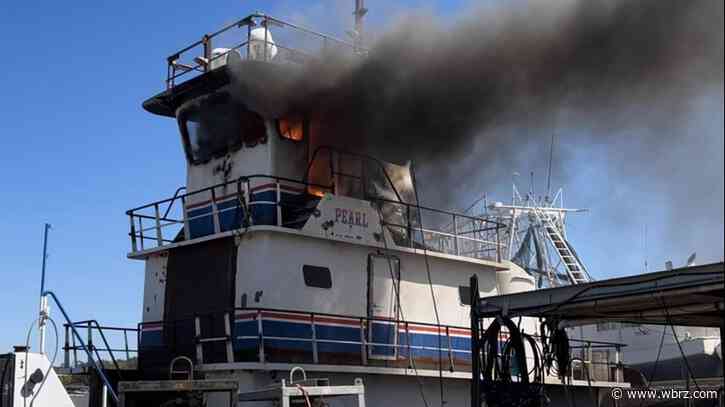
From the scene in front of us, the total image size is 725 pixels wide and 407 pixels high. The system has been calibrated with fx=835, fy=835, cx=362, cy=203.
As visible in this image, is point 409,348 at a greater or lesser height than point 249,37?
lesser

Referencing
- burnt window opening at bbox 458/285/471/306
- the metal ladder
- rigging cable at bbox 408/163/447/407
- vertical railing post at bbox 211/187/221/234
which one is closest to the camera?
vertical railing post at bbox 211/187/221/234

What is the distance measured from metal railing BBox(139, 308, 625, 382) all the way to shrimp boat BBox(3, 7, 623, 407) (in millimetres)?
→ 29

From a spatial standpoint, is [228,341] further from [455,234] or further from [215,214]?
[455,234]

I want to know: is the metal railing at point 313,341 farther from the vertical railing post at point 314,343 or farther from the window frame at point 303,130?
the window frame at point 303,130

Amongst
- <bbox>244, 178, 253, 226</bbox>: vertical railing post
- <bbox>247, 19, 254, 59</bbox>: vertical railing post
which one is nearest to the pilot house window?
<bbox>247, 19, 254, 59</bbox>: vertical railing post

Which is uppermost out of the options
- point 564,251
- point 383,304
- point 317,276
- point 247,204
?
point 564,251

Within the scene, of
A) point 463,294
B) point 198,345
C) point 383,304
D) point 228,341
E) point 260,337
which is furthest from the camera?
point 463,294

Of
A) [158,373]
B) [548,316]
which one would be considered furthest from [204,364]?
[548,316]

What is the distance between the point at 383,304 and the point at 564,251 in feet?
102

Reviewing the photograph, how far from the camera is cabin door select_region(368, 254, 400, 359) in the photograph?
51.9 feet

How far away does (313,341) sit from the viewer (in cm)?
1415

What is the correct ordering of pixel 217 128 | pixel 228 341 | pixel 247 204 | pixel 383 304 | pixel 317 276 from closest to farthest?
pixel 228 341, pixel 247 204, pixel 317 276, pixel 383 304, pixel 217 128

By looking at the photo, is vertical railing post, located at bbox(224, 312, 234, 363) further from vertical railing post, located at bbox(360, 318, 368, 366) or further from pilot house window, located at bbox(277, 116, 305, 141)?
pilot house window, located at bbox(277, 116, 305, 141)

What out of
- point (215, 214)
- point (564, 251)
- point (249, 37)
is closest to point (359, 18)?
point (249, 37)
